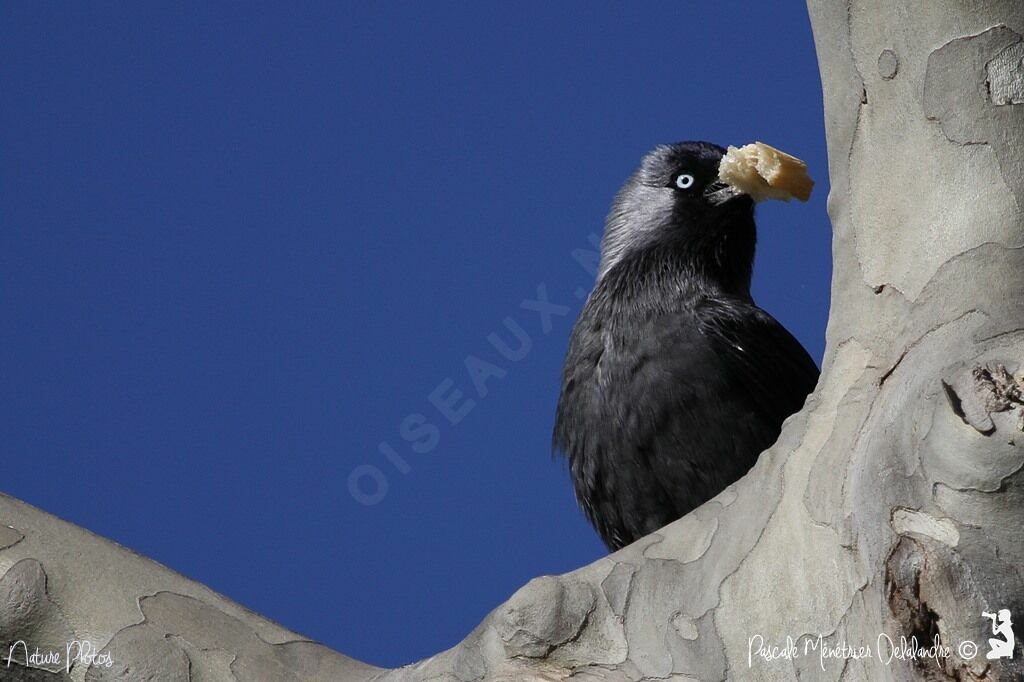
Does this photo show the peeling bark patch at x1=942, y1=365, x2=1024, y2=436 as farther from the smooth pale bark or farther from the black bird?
the black bird

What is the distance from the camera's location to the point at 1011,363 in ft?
3.46

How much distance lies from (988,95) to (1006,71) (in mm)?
29

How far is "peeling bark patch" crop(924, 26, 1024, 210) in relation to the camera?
1.21 m

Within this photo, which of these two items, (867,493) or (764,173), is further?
(764,173)

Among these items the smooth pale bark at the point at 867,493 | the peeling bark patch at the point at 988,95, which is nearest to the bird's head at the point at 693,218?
the smooth pale bark at the point at 867,493

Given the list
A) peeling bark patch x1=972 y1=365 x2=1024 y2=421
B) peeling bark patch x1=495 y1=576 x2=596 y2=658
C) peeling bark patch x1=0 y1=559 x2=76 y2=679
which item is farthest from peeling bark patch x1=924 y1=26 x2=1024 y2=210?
peeling bark patch x1=0 y1=559 x2=76 y2=679

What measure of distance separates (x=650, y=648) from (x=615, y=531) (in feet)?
3.98

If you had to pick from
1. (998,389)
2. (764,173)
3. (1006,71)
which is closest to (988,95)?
(1006,71)

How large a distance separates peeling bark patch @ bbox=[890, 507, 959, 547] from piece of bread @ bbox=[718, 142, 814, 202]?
155cm

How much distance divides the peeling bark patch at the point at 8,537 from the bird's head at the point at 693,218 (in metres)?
1.58

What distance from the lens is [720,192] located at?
111 inches

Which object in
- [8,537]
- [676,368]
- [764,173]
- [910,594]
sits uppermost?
[764,173]

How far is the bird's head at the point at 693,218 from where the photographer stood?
2.79m

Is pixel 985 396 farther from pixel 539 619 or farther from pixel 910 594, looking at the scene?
pixel 539 619
